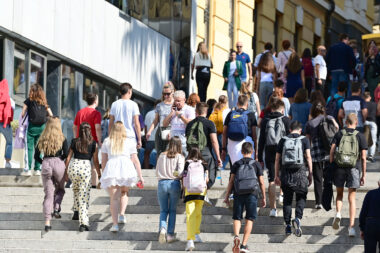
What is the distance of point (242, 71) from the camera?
2669cm

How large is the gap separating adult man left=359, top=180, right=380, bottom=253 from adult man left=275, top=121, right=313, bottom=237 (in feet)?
5.62

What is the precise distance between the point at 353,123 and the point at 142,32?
512 inches

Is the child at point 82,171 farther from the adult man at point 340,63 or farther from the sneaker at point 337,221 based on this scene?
the adult man at point 340,63

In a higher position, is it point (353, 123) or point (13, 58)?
point (13, 58)

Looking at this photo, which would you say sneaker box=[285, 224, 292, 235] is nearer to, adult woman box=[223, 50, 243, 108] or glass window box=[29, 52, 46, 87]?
glass window box=[29, 52, 46, 87]

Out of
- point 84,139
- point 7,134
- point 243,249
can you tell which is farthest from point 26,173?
point 243,249

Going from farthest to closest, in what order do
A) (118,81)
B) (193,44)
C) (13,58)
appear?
(193,44) → (118,81) → (13,58)

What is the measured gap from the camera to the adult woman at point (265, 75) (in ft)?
83.0

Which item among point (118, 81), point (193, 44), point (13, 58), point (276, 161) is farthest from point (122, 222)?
point (193, 44)

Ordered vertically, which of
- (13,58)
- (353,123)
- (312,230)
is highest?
(13,58)

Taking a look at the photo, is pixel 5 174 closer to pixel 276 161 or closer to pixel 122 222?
pixel 122 222

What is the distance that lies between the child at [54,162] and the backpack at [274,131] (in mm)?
3002

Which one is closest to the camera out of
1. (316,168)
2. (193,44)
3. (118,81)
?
(316,168)

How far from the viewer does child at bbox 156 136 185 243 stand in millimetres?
17312
